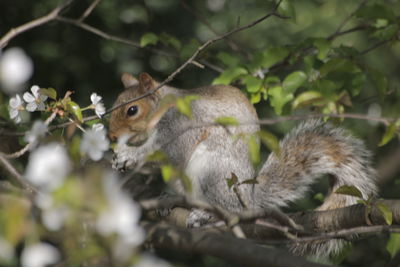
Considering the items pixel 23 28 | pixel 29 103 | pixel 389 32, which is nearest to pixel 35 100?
pixel 29 103

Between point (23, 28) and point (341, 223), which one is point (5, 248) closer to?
point (23, 28)

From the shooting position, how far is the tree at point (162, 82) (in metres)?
0.75

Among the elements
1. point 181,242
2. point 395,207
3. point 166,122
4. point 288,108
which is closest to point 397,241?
point 395,207

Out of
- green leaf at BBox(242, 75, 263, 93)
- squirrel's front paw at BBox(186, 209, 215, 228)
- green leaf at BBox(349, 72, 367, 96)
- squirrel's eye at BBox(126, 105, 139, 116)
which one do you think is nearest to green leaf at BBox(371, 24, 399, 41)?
green leaf at BBox(349, 72, 367, 96)

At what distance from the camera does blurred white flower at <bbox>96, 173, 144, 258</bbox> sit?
0.71 meters

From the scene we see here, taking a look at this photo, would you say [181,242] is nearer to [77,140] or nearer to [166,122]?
[77,140]

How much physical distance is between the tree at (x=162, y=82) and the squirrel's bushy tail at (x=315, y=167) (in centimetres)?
12

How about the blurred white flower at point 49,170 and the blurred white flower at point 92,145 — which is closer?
the blurred white flower at point 49,170

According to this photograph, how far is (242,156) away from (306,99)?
1.06 m

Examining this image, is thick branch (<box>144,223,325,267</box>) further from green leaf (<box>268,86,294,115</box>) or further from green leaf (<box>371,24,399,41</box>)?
green leaf (<box>371,24,399,41</box>)

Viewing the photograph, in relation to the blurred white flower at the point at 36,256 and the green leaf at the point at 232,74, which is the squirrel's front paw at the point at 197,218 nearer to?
the green leaf at the point at 232,74

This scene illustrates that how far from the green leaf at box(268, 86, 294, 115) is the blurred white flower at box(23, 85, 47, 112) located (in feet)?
2.26

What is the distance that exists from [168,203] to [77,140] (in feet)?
0.63

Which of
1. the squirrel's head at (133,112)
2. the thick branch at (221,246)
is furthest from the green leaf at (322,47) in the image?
the thick branch at (221,246)
